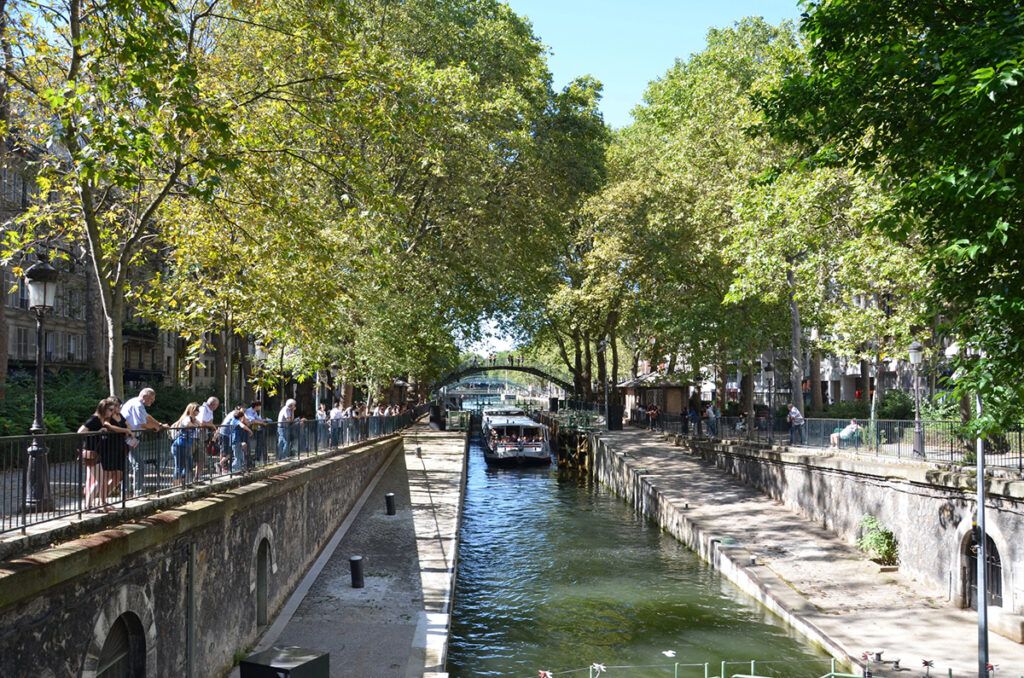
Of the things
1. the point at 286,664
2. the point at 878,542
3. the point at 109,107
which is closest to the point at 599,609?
the point at 878,542

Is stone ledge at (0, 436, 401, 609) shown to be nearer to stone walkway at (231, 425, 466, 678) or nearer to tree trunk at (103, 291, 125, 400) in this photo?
stone walkway at (231, 425, 466, 678)

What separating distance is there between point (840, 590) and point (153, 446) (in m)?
13.9

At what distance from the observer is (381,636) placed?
13.9 m

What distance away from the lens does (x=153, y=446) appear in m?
10.4

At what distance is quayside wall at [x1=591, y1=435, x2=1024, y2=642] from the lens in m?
14.9

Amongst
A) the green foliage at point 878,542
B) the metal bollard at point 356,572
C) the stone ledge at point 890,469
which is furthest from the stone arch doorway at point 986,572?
the metal bollard at point 356,572

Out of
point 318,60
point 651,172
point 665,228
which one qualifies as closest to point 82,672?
point 318,60

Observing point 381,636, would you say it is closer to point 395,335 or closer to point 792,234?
point 792,234

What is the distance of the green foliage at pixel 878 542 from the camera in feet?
62.1

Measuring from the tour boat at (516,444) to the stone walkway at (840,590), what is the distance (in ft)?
60.4

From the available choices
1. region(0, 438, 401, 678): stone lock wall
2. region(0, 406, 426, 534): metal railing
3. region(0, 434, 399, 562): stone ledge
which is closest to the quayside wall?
region(0, 438, 401, 678): stone lock wall

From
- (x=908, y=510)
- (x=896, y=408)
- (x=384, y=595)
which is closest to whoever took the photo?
(x=384, y=595)

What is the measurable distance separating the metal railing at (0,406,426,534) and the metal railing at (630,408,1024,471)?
1039cm

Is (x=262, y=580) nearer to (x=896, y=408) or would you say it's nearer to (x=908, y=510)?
(x=908, y=510)
